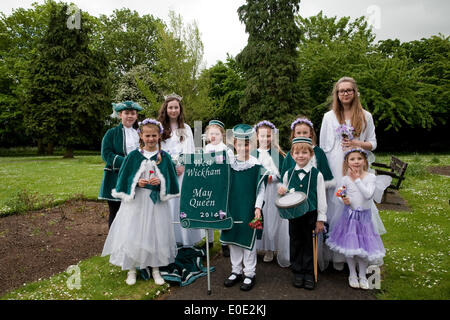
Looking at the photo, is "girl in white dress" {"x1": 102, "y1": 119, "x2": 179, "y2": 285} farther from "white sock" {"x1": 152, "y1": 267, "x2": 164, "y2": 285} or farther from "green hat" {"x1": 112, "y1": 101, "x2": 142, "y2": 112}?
"green hat" {"x1": 112, "y1": 101, "x2": 142, "y2": 112}

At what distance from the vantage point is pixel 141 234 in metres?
4.00

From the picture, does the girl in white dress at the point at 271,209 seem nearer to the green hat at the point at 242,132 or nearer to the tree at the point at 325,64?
the green hat at the point at 242,132

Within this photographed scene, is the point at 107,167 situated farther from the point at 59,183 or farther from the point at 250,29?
the point at 250,29

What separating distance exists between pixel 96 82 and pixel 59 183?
52.1 feet

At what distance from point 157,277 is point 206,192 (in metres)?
1.36

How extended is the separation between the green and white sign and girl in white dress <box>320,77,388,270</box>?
1.46 meters

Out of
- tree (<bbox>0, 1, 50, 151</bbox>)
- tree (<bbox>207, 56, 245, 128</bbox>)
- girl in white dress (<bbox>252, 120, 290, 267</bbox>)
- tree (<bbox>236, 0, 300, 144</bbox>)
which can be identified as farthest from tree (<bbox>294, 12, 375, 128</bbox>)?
tree (<bbox>0, 1, 50, 151</bbox>)

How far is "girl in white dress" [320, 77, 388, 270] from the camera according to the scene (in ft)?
13.4

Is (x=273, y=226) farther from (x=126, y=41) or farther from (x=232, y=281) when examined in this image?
(x=126, y=41)

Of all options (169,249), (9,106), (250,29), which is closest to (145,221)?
(169,249)

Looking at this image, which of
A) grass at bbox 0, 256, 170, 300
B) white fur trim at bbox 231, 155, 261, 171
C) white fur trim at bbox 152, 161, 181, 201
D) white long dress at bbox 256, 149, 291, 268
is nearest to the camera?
grass at bbox 0, 256, 170, 300

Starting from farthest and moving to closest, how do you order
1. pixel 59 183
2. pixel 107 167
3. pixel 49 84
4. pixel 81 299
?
pixel 49 84 → pixel 59 183 → pixel 107 167 → pixel 81 299

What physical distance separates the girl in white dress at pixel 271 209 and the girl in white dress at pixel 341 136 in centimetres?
69

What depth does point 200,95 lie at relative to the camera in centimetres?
1983
